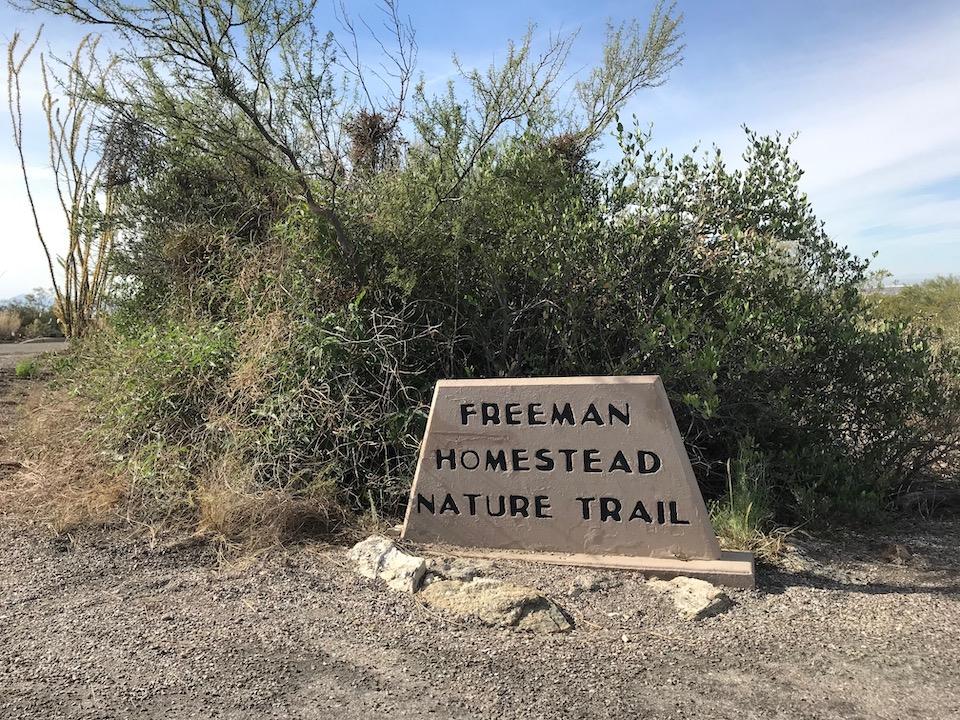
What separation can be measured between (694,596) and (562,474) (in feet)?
3.18

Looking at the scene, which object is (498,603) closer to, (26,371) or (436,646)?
(436,646)

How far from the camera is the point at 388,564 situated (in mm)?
3934

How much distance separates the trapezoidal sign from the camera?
4.05 m

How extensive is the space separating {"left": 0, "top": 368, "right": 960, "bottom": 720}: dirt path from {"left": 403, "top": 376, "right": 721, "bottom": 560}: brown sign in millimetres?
280

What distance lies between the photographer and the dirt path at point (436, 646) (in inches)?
107

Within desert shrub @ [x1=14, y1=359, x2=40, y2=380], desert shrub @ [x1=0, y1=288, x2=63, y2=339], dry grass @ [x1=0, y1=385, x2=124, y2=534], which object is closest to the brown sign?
dry grass @ [x1=0, y1=385, x2=124, y2=534]

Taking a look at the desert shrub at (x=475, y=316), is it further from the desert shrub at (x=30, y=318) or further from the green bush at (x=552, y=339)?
the desert shrub at (x=30, y=318)

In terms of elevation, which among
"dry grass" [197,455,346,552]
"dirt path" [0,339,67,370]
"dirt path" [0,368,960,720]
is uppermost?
"dirt path" [0,339,67,370]

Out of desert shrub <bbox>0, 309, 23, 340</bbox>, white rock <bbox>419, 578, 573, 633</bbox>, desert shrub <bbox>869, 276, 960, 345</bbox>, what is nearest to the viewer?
white rock <bbox>419, 578, 573, 633</bbox>

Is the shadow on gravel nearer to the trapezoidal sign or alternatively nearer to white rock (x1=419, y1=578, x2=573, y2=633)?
the trapezoidal sign

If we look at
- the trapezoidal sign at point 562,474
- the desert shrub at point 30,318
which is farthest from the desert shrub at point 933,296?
the desert shrub at point 30,318

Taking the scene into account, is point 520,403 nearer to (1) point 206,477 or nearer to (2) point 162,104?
(1) point 206,477

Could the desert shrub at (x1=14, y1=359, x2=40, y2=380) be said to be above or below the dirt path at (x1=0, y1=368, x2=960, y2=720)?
above

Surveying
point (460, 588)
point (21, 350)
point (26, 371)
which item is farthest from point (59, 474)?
point (21, 350)
